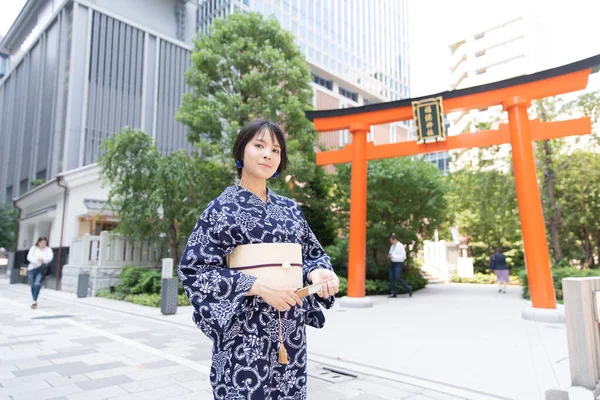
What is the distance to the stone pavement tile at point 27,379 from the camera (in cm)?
370

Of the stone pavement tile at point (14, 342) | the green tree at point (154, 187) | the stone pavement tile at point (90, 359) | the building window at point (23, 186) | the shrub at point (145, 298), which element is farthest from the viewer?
the building window at point (23, 186)

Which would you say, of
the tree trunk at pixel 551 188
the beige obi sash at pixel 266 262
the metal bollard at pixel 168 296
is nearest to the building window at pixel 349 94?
the tree trunk at pixel 551 188

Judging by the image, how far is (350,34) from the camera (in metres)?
45.9

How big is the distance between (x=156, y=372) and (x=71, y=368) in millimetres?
967

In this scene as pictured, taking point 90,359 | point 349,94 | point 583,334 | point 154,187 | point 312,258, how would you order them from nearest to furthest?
point 312,258
point 583,334
point 90,359
point 154,187
point 349,94

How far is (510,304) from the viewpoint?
9891mm

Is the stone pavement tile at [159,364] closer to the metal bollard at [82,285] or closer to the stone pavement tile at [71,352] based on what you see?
the stone pavement tile at [71,352]

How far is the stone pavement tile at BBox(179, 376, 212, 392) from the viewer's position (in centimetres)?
359

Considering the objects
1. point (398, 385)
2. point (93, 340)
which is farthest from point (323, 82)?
point (398, 385)

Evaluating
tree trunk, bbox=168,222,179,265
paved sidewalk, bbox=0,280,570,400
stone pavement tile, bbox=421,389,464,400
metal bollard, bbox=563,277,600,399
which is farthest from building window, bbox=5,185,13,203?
metal bollard, bbox=563,277,600,399

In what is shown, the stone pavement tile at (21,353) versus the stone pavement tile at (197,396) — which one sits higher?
the stone pavement tile at (21,353)

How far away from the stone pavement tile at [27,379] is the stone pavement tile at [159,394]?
1.13 m

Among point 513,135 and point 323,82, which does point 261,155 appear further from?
point 323,82

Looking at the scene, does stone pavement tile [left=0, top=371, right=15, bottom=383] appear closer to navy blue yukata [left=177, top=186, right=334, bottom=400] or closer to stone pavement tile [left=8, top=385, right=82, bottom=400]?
stone pavement tile [left=8, top=385, right=82, bottom=400]
